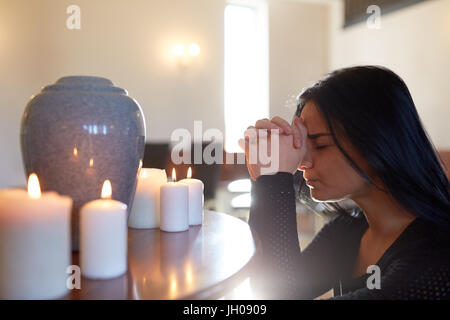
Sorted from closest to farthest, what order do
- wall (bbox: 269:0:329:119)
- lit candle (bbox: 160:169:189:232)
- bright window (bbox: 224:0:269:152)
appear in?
lit candle (bbox: 160:169:189:232), bright window (bbox: 224:0:269:152), wall (bbox: 269:0:329:119)

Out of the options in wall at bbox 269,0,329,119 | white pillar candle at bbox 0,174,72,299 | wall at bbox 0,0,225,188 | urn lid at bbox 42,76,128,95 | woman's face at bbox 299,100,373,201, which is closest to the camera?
white pillar candle at bbox 0,174,72,299

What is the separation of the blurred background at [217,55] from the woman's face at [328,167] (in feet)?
6.53

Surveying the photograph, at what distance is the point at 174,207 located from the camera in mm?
803

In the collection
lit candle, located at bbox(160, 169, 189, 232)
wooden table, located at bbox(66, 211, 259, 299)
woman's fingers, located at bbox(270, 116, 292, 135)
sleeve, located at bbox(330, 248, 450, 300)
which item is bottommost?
sleeve, located at bbox(330, 248, 450, 300)

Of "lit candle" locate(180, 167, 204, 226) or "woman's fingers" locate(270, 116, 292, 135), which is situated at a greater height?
"woman's fingers" locate(270, 116, 292, 135)

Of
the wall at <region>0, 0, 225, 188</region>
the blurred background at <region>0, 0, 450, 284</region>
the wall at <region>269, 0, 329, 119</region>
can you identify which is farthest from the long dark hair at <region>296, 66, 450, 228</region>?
the wall at <region>269, 0, 329, 119</region>

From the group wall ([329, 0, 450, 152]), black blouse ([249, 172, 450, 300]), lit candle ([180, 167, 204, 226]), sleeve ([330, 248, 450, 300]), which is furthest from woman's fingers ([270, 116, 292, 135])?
wall ([329, 0, 450, 152])

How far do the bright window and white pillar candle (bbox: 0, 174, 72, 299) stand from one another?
429 cm

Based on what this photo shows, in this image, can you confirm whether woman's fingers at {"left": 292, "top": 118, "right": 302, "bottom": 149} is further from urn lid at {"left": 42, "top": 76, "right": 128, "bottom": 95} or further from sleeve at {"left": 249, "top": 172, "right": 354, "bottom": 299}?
urn lid at {"left": 42, "top": 76, "right": 128, "bottom": 95}

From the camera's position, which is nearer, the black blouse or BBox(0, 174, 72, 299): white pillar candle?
BBox(0, 174, 72, 299): white pillar candle

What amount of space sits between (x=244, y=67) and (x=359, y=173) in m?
4.37

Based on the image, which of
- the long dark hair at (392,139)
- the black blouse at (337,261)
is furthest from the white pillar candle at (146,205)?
the long dark hair at (392,139)

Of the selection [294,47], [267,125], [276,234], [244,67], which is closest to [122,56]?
[244,67]

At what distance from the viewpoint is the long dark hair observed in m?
0.86
